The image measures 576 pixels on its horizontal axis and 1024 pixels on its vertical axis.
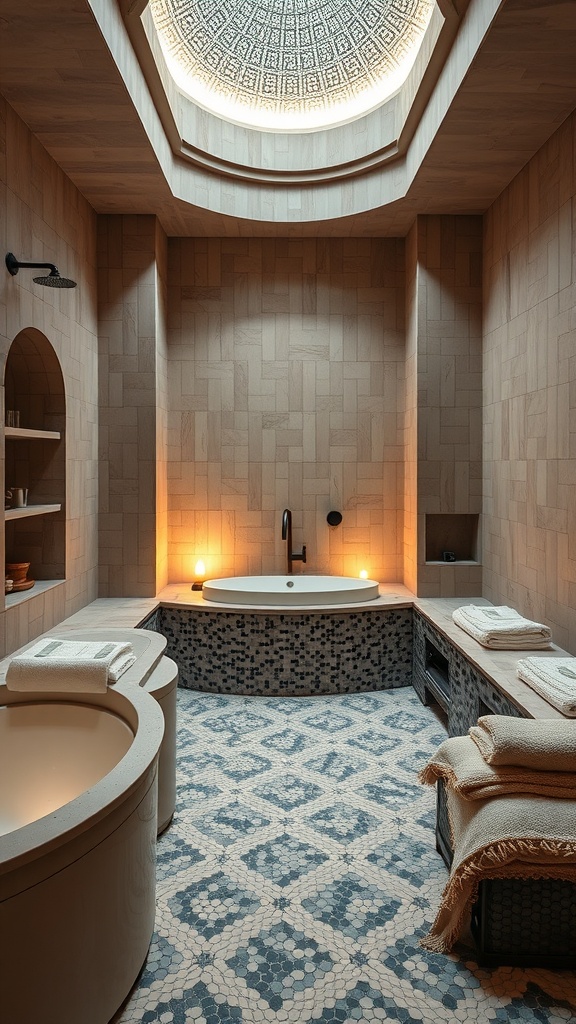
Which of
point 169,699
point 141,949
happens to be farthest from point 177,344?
point 141,949

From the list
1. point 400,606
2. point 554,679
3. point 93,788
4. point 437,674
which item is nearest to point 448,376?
point 400,606

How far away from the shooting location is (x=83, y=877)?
1.44 meters

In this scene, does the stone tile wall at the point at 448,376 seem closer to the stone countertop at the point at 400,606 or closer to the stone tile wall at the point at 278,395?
the stone countertop at the point at 400,606

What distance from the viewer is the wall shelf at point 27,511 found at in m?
3.03

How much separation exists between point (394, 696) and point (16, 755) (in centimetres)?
239

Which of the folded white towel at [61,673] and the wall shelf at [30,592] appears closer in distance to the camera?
the folded white towel at [61,673]

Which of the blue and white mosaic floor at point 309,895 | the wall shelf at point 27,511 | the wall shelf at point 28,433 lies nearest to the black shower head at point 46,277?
the wall shelf at point 28,433

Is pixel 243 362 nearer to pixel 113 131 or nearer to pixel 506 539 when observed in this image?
pixel 113 131

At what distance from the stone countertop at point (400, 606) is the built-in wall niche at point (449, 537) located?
1.12ft

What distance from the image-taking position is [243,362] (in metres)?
4.80

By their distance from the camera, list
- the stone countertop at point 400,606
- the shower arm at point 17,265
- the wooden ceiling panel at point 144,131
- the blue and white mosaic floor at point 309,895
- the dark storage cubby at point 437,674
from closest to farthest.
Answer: the blue and white mosaic floor at point 309,895
the wooden ceiling panel at point 144,131
the stone countertop at point 400,606
the shower arm at point 17,265
the dark storage cubby at point 437,674

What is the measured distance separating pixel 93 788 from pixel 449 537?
3455 millimetres

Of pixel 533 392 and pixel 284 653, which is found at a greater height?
pixel 533 392

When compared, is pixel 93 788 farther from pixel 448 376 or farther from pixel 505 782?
pixel 448 376
